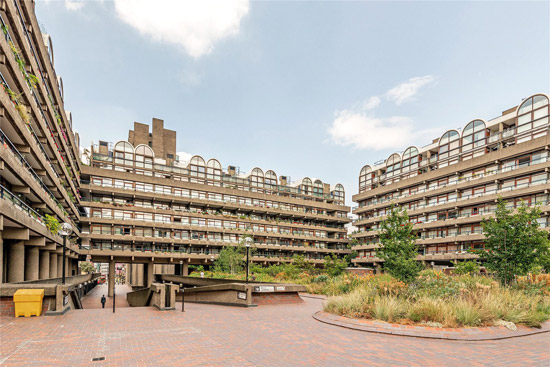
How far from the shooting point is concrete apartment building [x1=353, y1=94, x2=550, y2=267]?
129 ft

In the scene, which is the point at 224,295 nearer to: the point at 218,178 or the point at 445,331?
the point at 445,331

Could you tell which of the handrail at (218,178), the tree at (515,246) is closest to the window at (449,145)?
the handrail at (218,178)

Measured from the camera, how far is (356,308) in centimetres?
1259

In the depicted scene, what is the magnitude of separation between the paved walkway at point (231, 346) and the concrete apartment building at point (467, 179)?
1279 inches

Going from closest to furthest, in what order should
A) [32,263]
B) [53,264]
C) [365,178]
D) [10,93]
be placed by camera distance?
1. [10,93]
2. [32,263]
3. [53,264]
4. [365,178]

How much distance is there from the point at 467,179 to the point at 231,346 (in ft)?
157

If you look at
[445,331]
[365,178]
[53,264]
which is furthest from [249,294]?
[365,178]

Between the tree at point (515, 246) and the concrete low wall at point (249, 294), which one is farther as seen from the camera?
the tree at point (515, 246)

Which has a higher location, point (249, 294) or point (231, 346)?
point (231, 346)

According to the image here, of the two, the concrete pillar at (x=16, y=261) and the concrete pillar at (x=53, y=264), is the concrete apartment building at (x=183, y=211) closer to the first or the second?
the concrete pillar at (x=53, y=264)

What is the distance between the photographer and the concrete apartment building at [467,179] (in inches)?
1550

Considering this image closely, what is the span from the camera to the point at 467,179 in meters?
46.3

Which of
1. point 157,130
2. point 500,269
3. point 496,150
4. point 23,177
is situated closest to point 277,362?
point 500,269

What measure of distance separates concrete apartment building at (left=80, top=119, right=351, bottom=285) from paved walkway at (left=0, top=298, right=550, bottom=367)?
126 ft
